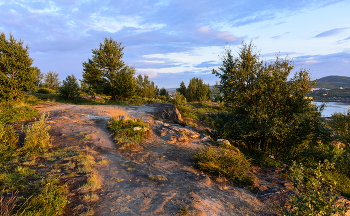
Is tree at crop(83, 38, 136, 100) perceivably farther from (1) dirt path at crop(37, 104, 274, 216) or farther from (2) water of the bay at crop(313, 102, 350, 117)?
(2) water of the bay at crop(313, 102, 350, 117)

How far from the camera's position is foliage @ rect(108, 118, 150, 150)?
304 inches

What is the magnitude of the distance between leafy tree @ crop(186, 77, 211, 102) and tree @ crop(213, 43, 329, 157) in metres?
33.6

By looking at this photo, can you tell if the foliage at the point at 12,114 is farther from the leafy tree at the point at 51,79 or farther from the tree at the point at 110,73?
the leafy tree at the point at 51,79

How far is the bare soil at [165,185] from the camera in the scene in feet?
12.8

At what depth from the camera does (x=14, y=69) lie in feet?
47.9

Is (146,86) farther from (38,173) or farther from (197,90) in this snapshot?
(38,173)

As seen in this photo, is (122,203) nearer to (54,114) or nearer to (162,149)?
(162,149)

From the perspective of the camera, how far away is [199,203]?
162 inches

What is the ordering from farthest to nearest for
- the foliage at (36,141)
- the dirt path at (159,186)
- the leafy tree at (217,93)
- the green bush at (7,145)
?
1. the leafy tree at (217,93)
2. the foliage at (36,141)
3. the green bush at (7,145)
4. the dirt path at (159,186)

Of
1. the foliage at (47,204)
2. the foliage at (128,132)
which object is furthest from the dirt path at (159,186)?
the foliage at (47,204)

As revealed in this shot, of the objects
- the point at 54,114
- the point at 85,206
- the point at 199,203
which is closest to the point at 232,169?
the point at 199,203

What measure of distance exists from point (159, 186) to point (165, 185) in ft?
0.60

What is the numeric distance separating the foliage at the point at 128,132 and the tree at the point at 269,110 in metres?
4.24

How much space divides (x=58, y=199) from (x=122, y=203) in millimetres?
1264
